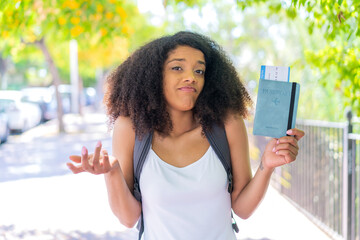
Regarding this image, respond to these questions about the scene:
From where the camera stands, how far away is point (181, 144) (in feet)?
7.82

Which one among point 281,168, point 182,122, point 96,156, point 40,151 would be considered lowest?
point 40,151

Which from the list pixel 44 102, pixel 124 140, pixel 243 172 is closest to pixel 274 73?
pixel 243 172

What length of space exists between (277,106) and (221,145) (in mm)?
379

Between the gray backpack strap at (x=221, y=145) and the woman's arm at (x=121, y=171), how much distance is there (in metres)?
0.39

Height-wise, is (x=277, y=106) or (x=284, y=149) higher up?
→ (x=277, y=106)

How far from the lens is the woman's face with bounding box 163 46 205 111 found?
7.67 feet

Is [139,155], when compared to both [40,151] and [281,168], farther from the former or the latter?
[40,151]

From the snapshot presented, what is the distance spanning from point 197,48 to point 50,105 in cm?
2470

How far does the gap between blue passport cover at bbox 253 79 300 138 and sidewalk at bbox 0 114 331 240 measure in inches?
157

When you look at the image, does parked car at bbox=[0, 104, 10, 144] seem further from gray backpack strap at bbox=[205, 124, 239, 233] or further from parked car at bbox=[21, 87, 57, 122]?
gray backpack strap at bbox=[205, 124, 239, 233]

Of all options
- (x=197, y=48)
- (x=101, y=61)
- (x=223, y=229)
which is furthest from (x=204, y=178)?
(x=101, y=61)

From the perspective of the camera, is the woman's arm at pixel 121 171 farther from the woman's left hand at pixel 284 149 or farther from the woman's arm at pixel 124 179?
the woman's left hand at pixel 284 149

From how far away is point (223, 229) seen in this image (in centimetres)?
224

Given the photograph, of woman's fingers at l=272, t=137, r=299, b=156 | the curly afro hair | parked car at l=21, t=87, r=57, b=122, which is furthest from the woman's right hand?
parked car at l=21, t=87, r=57, b=122
